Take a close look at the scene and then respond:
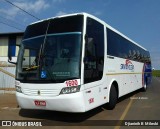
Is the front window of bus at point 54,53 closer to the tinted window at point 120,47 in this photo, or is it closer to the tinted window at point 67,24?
the tinted window at point 67,24

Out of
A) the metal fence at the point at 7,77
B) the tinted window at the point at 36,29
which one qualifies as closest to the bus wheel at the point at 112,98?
the tinted window at the point at 36,29

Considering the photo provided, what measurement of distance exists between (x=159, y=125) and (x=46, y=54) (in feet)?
12.8

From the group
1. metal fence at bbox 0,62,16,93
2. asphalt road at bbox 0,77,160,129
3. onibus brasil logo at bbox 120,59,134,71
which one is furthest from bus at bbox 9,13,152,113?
metal fence at bbox 0,62,16,93

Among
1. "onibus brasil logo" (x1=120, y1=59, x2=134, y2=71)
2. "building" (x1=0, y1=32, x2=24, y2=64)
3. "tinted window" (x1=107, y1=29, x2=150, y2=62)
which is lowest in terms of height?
"onibus brasil logo" (x1=120, y1=59, x2=134, y2=71)

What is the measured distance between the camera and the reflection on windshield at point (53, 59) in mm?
7500

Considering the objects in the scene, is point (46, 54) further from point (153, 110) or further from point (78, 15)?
point (153, 110)

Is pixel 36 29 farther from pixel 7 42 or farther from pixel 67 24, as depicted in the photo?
pixel 7 42

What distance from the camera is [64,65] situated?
7516mm

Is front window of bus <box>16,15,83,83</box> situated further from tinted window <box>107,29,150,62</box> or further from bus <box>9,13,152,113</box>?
tinted window <box>107,29,150,62</box>

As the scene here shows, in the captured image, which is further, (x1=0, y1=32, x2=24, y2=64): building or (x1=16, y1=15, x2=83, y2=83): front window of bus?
(x1=0, y1=32, x2=24, y2=64): building

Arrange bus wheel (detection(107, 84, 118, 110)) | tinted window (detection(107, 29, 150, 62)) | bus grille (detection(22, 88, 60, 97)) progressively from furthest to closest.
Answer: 1. tinted window (detection(107, 29, 150, 62))
2. bus wheel (detection(107, 84, 118, 110))
3. bus grille (detection(22, 88, 60, 97))

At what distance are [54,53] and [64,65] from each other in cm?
56

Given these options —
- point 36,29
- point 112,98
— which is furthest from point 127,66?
point 36,29

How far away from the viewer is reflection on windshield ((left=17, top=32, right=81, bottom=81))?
750 centimetres
